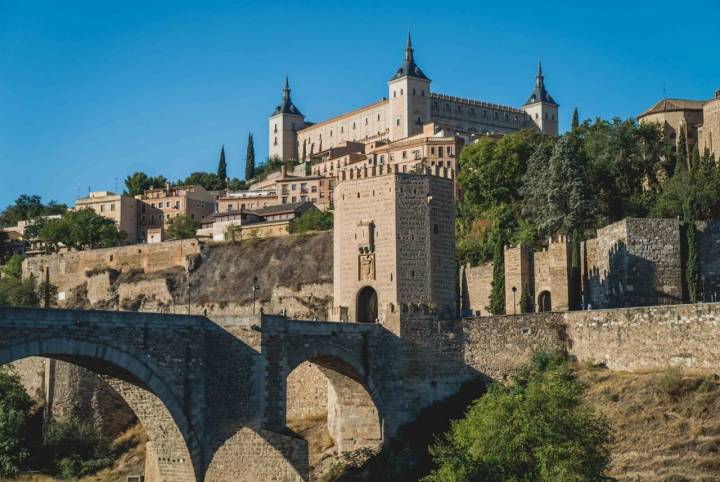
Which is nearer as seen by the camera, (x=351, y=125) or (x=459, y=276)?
(x=459, y=276)

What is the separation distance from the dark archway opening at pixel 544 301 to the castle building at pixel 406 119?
6086 centimetres

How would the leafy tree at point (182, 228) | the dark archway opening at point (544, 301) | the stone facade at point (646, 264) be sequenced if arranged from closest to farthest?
the stone facade at point (646, 264) < the dark archway opening at point (544, 301) < the leafy tree at point (182, 228)

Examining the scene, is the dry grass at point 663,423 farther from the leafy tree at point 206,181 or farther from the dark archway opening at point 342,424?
the leafy tree at point 206,181

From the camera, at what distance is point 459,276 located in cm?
5612

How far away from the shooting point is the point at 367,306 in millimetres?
43438

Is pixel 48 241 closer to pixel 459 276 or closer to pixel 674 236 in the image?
pixel 459 276

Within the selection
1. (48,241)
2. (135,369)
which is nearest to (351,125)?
(48,241)

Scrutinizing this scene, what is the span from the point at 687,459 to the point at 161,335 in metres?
16.2

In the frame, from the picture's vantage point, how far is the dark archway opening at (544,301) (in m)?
51.0

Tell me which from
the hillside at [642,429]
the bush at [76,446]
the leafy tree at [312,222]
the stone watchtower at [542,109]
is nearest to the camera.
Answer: the hillside at [642,429]

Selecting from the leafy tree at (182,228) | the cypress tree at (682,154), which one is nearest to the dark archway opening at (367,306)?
the cypress tree at (682,154)

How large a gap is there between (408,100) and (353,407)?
3248 inches

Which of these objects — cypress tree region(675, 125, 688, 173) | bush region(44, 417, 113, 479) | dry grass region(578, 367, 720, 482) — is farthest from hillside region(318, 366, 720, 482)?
cypress tree region(675, 125, 688, 173)

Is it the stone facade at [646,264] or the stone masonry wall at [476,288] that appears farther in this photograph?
the stone masonry wall at [476,288]
